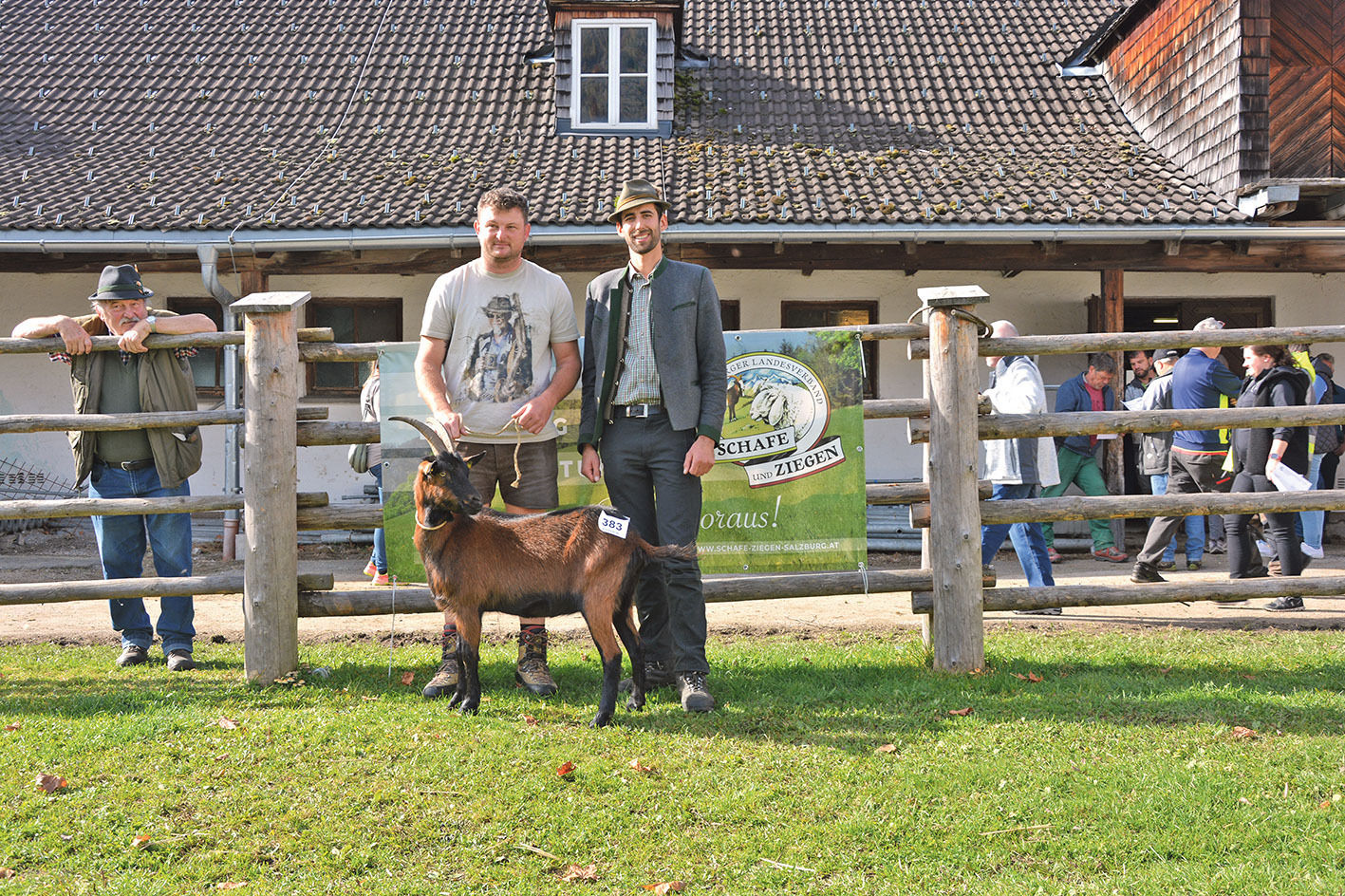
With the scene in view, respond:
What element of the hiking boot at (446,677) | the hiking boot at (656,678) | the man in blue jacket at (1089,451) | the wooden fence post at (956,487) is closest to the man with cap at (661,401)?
the hiking boot at (656,678)

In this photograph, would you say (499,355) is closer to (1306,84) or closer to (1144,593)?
(1144,593)

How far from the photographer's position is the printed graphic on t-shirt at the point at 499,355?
4.66 metres

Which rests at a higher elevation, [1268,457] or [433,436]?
[433,436]

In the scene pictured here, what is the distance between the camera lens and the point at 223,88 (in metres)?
12.9

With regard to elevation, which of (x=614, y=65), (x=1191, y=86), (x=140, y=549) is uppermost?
(x=614, y=65)

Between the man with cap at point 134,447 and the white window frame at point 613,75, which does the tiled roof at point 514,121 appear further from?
the man with cap at point 134,447

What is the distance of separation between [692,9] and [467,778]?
510 inches

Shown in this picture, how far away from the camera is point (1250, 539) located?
24.0ft

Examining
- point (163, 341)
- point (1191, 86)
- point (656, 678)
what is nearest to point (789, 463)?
point (656, 678)

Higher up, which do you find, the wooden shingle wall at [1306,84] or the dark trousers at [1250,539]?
the wooden shingle wall at [1306,84]

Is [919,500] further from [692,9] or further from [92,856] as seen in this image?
[692,9]

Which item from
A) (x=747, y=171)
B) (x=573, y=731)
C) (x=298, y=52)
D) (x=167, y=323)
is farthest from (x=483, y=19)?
(x=573, y=731)

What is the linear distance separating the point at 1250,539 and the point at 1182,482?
720mm

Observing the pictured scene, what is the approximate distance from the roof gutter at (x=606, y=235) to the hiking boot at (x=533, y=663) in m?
5.90
